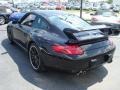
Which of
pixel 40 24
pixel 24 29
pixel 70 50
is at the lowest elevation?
pixel 70 50

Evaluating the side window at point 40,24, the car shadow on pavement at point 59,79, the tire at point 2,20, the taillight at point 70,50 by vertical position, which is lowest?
the car shadow on pavement at point 59,79

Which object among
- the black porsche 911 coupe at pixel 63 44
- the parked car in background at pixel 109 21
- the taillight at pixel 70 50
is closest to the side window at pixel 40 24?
the black porsche 911 coupe at pixel 63 44

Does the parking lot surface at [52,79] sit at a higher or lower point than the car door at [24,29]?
lower

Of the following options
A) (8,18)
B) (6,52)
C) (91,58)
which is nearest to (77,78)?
(91,58)

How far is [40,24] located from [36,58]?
87 cm

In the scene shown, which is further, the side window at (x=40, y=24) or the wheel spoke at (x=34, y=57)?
the side window at (x=40, y=24)

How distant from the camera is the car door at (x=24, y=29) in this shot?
5.48 m

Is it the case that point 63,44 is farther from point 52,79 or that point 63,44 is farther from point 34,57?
point 34,57

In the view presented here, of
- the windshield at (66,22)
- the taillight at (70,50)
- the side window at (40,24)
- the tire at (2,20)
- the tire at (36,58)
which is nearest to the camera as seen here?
the taillight at (70,50)

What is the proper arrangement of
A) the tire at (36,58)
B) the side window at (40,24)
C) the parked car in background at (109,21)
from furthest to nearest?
the parked car in background at (109,21) → the side window at (40,24) → the tire at (36,58)

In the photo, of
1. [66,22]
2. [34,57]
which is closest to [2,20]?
[34,57]

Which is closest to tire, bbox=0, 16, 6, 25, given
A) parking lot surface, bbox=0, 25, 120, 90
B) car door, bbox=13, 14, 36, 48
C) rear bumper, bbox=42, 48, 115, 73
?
car door, bbox=13, 14, 36, 48

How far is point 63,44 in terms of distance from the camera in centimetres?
414

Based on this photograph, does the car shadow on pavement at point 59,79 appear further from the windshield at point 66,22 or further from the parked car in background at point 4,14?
the parked car in background at point 4,14
